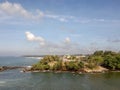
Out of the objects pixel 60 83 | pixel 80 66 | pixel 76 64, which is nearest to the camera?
pixel 60 83

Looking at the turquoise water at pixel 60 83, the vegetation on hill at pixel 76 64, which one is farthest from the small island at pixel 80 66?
the turquoise water at pixel 60 83

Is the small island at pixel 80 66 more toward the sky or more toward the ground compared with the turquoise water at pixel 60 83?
more toward the sky

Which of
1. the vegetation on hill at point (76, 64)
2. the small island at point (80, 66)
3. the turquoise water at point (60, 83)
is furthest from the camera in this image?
the vegetation on hill at point (76, 64)

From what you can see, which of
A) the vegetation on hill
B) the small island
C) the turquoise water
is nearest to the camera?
the turquoise water

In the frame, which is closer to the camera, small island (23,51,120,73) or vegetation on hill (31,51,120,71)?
small island (23,51,120,73)

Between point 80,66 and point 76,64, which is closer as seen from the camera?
point 76,64

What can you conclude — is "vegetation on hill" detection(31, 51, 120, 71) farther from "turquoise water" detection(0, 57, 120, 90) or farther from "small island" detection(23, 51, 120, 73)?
"turquoise water" detection(0, 57, 120, 90)

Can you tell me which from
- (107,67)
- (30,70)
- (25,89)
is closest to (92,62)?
(107,67)

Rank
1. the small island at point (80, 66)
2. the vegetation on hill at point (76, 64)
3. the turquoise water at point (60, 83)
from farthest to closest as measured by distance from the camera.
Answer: the vegetation on hill at point (76, 64), the small island at point (80, 66), the turquoise water at point (60, 83)

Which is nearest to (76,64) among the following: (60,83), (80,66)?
(80,66)

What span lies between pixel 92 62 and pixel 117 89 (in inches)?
1954

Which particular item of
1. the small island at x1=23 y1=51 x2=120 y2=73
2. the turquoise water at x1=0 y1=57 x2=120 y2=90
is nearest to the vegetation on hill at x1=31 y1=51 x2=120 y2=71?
the small island at x1=23 y1=51 x2=120 y2=73

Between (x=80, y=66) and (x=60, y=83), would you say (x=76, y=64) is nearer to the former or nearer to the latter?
(x=80, y=66)

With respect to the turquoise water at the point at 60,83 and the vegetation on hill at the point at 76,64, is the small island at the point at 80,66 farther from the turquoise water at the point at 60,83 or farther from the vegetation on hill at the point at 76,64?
the turquoise water at the point at 60,83
